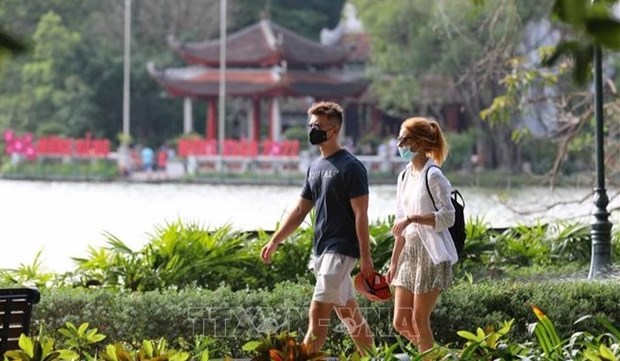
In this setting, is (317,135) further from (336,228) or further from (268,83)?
(268,83)

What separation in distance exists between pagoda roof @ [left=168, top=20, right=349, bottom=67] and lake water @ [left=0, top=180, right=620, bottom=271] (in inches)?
278

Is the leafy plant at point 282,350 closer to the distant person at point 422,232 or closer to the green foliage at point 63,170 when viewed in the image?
the distant person at point 422,232

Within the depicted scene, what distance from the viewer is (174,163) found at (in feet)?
216

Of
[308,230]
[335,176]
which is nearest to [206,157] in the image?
[308,230]

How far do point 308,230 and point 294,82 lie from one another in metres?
57.6

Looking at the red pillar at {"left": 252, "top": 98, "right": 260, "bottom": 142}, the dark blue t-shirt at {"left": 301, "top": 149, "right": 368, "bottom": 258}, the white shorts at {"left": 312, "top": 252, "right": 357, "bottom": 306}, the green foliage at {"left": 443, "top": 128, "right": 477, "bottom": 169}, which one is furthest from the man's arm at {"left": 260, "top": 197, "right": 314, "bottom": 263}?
the red pillar at {"left": 252, "top": 98, "right": 260, "bottom": 142}

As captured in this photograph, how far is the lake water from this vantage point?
32200 mm

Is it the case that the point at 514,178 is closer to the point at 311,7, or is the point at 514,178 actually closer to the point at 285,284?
the point at 311,7

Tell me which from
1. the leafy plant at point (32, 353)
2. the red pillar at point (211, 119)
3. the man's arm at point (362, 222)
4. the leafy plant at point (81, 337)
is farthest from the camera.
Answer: the red pillar at point (211, 119)

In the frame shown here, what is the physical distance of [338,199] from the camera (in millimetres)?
7559

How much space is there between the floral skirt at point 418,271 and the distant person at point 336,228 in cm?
18

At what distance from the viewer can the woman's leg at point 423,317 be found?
753cm

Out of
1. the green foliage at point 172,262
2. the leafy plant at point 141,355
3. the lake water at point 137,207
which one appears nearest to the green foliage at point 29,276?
the green foliage at point 172,262

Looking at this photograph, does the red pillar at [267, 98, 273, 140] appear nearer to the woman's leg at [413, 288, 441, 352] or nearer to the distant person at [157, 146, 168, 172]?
the distant person at [157, 146, 168, 172]
